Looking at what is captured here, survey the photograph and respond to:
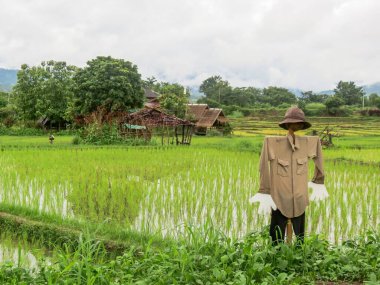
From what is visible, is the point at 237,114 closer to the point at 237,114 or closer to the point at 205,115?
the point at 237,114

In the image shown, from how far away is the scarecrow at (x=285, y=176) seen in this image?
121 inches

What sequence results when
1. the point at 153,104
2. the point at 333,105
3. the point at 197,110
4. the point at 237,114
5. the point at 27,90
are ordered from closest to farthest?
the point at 27,90 → the point at 197,110 → the point at 153,104 → the point at 333,105 → the point at 237,114

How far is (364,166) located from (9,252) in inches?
312

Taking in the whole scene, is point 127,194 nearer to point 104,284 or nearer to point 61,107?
point 104,284

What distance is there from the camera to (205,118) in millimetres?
26562

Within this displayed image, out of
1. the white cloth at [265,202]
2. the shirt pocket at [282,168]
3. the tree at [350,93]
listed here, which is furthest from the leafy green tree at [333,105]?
the white cloth at [265,202]

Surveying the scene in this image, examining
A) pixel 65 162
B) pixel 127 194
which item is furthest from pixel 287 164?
pixel 65 162

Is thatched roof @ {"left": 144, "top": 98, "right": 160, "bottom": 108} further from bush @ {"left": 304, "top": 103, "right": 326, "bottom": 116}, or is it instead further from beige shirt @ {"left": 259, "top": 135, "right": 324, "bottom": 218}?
beige shirt @ {"left": 259, "top": 135, "right": 324, "bottom": 218}

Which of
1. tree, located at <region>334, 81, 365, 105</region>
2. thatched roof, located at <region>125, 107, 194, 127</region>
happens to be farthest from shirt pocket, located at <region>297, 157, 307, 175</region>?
tree, located at <region>334, 81, 365, 105</region>

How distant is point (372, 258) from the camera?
9.68 feet

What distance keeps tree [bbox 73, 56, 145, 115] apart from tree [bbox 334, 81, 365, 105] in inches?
1111

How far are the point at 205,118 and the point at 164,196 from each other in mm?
20965

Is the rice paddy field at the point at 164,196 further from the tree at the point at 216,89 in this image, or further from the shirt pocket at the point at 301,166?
the tree at the point at 216,89

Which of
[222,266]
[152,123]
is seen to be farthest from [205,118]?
[222,266]
